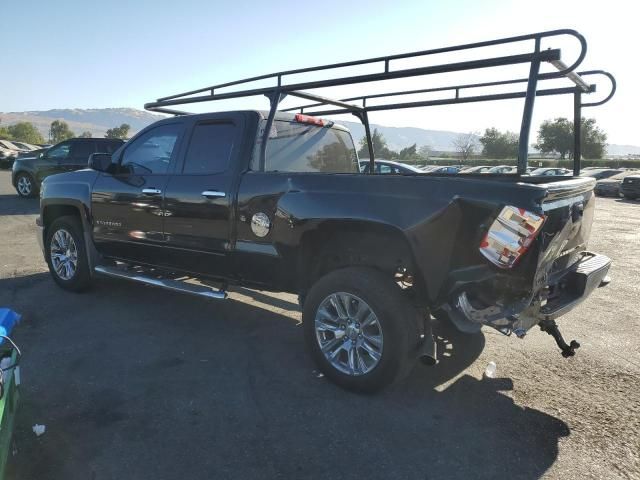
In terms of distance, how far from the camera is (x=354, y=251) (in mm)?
3465

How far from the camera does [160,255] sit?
4.59m

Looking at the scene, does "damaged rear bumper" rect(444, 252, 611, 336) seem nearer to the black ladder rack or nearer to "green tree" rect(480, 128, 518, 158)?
the black ladder rack

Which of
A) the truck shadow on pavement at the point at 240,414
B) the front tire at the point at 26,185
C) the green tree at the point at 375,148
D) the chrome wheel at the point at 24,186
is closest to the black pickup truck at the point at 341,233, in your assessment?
the truck shadow on pavement at the point at 240,414

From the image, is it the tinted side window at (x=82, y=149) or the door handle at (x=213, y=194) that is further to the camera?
the tinted side window at (x=82, y=149)

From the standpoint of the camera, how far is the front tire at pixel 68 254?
5.25 m

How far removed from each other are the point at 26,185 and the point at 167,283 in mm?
12476

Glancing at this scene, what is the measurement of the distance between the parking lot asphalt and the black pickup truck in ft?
1.32

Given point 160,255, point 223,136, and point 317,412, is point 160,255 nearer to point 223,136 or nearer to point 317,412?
point 223,136

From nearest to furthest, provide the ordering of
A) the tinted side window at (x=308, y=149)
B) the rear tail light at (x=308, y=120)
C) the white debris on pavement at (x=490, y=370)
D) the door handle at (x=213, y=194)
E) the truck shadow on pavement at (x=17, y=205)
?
the white debris on pavement at (x=490, y=370), the door handle at (x=213, y=194), the tinted side window at (x=308, y=149), the rear tail light at (x=308, y=120), the truck shadow on pavement at (x=17, y=205)

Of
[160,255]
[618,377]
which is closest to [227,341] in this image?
[160,255]

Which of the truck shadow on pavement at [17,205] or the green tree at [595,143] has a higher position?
the green tree at [595,143]

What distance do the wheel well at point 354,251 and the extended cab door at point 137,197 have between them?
163 centimetres

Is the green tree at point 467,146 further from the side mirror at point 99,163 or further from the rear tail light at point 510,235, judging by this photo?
the rear tail light at point 510,235

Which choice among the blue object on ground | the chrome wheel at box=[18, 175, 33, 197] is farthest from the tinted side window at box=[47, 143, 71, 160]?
the blue object on ground
